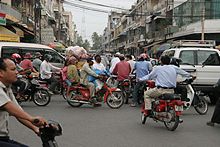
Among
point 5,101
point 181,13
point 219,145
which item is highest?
point 181,13

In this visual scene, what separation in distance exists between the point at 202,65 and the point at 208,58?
1.32 ft

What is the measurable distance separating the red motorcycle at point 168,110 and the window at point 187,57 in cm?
429

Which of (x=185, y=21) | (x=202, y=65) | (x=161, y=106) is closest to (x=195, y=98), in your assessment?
(x=202, y=65)

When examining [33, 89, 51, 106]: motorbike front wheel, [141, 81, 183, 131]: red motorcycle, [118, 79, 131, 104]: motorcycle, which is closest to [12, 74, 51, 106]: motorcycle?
[33, 89, 51, 106]: motorbike front wheel

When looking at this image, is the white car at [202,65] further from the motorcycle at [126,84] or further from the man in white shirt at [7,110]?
the man in white shirt at [7,110]

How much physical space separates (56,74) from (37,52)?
5.96ft

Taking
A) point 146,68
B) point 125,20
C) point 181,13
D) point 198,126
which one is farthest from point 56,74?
point 125,20

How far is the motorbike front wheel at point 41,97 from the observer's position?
13.7m

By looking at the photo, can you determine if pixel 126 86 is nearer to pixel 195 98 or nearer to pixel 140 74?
pixel 140 74

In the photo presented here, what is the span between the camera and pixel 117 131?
918 cm

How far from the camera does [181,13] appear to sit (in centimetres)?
4541

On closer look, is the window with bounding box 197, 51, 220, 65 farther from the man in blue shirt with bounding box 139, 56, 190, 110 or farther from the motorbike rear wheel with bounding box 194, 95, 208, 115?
the man in blue shirt with bounding box 139, 56, 190, 110

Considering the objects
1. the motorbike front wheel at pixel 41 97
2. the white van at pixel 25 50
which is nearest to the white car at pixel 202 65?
the motorbike front wheel at pixel 41 97

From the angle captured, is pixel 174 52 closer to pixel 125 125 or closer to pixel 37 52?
pixel 125 125
